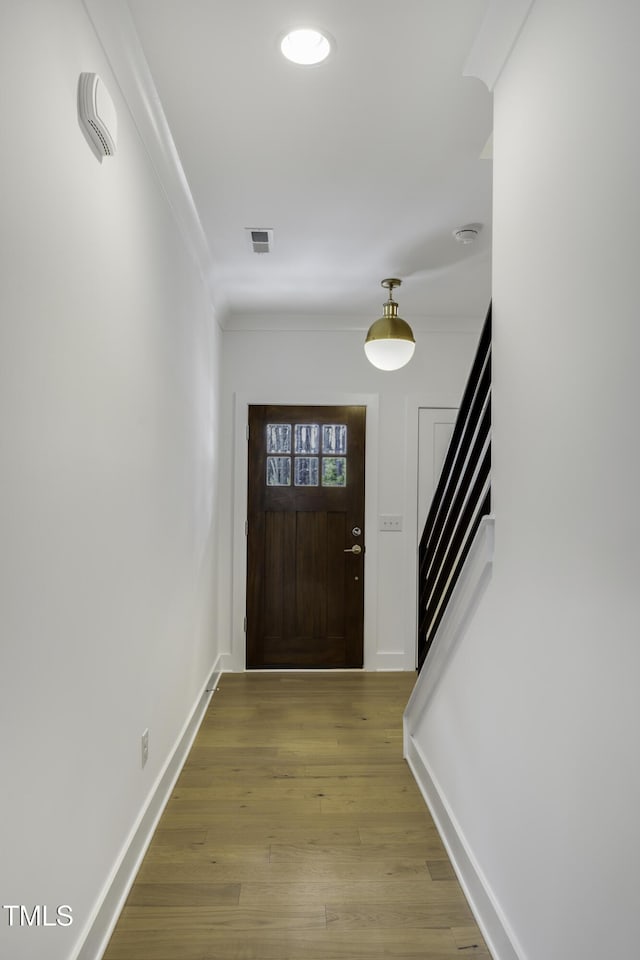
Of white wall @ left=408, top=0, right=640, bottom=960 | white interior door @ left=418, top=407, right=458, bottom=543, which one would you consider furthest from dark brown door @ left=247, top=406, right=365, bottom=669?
white wall @ left=408, top=0, right=640, bottom=960

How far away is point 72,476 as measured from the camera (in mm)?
1447

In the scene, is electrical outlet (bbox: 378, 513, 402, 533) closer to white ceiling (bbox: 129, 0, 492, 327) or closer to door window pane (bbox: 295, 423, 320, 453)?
door window pane (bbox: 295, 423, 320, 453)

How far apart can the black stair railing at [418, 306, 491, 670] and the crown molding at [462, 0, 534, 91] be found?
68 centimetres

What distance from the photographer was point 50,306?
4.25 feet

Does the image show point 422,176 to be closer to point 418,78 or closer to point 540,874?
point 418,78

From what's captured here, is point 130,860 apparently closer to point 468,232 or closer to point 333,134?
point 333,134

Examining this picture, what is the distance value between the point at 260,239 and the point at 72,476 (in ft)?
6.76

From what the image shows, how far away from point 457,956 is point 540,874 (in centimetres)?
51

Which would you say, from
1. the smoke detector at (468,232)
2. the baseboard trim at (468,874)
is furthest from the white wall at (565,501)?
the smoke detector at (468,232)

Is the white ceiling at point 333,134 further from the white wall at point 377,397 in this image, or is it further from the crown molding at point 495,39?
the white wall at point 377,397

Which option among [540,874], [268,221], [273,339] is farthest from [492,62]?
[273,339]

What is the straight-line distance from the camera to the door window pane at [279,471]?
14.8ft

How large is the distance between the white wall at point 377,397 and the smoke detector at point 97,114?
2.85 m

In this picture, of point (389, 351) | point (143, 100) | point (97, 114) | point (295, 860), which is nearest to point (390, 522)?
point (389, 351)
